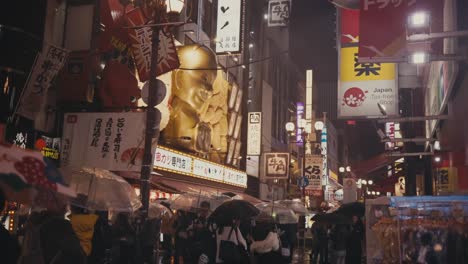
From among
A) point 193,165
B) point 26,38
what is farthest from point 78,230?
point 193,165

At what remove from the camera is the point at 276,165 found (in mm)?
35000

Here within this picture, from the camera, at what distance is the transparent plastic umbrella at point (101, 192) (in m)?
9.91

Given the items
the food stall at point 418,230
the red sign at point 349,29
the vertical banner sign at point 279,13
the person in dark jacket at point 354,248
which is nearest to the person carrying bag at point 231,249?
the food stall at point 418,230

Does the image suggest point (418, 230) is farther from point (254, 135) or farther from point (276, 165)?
point (276, 165)

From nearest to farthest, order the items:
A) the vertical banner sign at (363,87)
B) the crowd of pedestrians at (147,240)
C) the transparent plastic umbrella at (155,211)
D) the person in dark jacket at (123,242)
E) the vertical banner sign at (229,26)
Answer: the crowd of pedestrians at (147,240) < the person in dark jacket at (123,242) < the vertical banner sign at (363,87) < the transparent plastic umbrella at (155,211) < the vertical banner sign at (229,26)

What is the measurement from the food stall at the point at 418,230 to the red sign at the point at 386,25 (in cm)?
327

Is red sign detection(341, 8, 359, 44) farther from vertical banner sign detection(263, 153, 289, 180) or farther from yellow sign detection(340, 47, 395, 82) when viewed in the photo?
vertical banner sign detection(263, 153, 289, 180)

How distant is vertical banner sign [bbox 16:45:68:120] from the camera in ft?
44.5

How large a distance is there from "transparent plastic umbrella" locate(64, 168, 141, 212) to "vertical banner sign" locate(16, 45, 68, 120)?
3893mm

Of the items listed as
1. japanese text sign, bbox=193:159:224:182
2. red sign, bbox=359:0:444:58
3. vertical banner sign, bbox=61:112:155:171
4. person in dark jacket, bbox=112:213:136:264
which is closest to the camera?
red sign, bbox=359:0:444:58

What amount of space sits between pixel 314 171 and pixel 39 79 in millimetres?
29175

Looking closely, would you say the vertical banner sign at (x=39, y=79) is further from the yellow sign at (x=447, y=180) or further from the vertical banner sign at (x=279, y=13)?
the vertical banner sign at (x=279, y=13)

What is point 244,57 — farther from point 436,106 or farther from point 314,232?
point 436,106

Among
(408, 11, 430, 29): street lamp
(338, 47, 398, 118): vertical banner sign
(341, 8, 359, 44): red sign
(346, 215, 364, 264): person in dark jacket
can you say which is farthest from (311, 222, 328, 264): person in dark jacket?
(408, 11, 430, 29): street lamp
